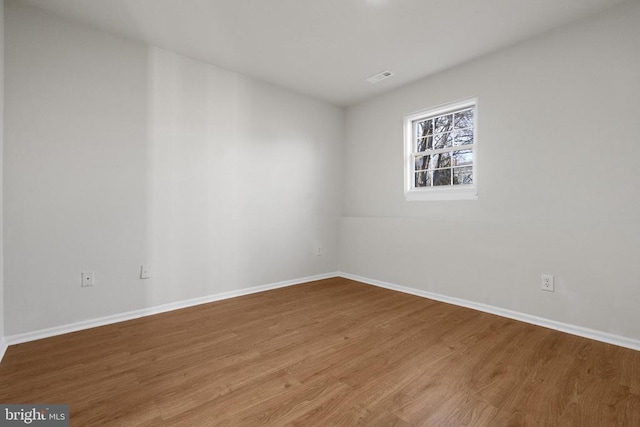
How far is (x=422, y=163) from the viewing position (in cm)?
363

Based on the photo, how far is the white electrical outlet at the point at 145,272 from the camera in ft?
8.86

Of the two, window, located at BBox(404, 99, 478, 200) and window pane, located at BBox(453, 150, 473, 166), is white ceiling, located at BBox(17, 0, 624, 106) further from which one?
window pane, located at BBox(453, 150, 473, 166)

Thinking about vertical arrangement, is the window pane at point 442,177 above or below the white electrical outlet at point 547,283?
above

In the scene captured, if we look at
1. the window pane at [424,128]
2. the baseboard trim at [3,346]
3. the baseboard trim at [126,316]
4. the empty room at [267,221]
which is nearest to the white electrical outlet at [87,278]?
the empty room at [267,221]

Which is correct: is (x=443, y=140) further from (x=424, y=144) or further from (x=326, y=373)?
(x=326, y=373)

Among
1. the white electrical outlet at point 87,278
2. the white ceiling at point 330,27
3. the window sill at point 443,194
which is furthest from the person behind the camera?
the window sill at point 443,194

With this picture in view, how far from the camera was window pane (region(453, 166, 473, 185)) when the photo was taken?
3144 mm

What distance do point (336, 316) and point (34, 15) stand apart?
348 cm

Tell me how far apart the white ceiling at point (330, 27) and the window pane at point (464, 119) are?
53 centimetres

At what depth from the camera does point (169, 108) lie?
2.86m

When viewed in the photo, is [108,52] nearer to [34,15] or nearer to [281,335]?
[34,15]

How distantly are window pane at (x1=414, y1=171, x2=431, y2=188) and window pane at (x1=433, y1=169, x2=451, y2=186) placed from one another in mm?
84

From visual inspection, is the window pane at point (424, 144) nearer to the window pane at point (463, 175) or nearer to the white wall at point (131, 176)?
the window pane at point (463, 175)

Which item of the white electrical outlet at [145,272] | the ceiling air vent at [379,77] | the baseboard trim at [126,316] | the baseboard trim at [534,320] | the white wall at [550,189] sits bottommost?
the baseboard trim at [534,320]
